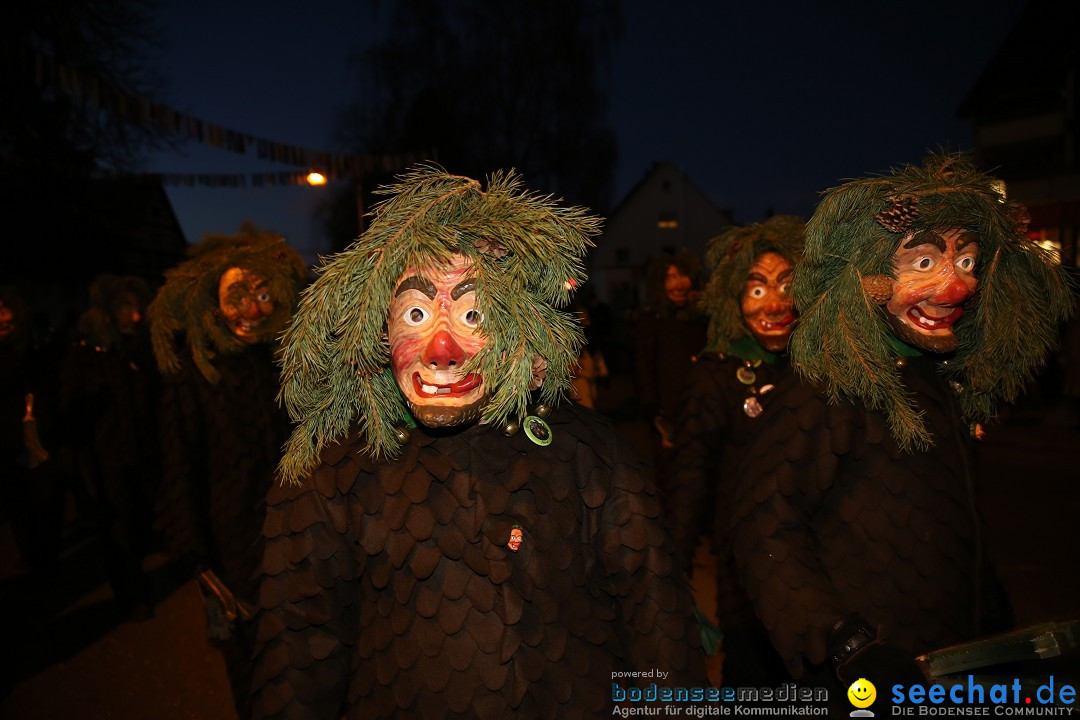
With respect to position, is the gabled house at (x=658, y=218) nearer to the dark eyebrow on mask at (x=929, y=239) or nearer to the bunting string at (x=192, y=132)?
the bunting string at (x=192, y=132)

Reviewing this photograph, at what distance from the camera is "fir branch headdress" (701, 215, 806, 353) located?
3.85m

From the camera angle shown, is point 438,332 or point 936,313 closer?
point 438,332

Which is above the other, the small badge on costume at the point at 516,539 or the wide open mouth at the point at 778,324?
the wide open mouth at the point at 778,324

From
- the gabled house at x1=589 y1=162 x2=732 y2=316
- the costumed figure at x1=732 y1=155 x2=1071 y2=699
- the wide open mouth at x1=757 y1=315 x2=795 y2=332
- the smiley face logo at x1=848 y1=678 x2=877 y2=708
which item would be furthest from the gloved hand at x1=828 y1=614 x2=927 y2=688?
the gabled house at x1=589 y1=162 x2=732 y2=316

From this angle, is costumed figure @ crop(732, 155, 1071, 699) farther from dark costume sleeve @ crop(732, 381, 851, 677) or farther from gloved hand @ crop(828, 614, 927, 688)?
gloved hand @ crop(828, 614, 927, 688)

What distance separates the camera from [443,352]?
6.04 feet

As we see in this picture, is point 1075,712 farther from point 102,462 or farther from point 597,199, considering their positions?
point 597,199

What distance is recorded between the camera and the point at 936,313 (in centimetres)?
232

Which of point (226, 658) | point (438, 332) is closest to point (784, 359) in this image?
point (438, 332)

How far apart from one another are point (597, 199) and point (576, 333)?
17975 mm

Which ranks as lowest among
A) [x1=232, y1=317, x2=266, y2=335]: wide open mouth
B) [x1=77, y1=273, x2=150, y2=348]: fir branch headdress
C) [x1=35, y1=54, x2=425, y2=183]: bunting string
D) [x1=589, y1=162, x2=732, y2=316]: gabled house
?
[x1=232, y1=317, x2=266, y2=335]: wide open mouth

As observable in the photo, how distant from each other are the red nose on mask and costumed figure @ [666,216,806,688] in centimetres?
189

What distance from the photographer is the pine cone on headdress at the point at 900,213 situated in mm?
2307

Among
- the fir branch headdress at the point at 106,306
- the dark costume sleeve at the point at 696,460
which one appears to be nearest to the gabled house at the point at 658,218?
the fir branch headdress at the point at 106,306
